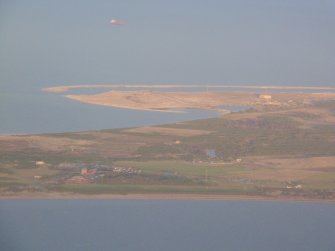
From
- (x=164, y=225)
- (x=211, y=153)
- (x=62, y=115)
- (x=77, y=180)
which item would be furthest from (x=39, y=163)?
(x=62, y=115)

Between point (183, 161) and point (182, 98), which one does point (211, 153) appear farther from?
point (182, 98)

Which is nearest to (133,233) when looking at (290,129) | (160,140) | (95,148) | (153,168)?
(153,168)

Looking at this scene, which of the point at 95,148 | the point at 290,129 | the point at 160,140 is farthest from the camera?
the point at 290,129

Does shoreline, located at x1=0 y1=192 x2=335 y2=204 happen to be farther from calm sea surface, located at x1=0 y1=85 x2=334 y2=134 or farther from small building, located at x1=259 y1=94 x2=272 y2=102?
small building, located at x1=259 y1=94 x2=272 y2=102

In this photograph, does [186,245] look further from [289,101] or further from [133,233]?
[289,101]

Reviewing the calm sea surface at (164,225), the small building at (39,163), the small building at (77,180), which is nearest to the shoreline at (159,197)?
the calm sea surface at (164,225)

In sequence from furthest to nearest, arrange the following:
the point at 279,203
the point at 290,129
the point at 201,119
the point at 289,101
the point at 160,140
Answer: the point at 289,101 → the point at 201,119 → the point at 290,129 → the point at 160,140 → the point at 279,203

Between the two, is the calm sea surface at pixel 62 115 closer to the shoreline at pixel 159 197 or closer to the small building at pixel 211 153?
the small building at pixel 211 153
